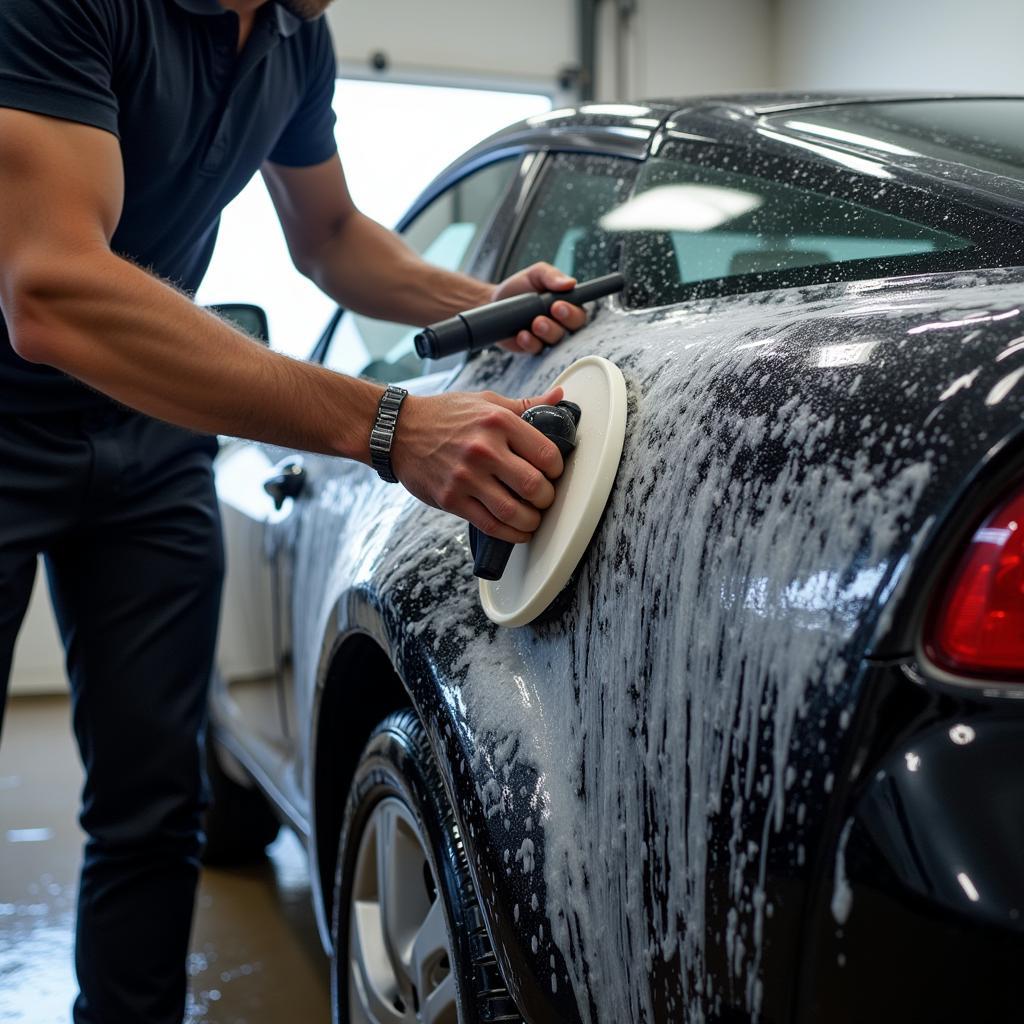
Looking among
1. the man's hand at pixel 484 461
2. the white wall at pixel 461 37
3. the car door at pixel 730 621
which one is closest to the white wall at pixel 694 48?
the white wall at pixel 461 37

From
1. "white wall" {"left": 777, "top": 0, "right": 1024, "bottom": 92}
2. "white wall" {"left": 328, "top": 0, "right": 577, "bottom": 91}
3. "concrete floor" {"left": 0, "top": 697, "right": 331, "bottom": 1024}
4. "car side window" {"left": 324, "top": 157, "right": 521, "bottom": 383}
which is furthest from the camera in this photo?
"white wall" {"left": 328, "top": 0, "right": 577, "bottom": 91}

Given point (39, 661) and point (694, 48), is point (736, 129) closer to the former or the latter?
point (39, 661)

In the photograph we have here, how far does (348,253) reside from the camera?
200 centimetres

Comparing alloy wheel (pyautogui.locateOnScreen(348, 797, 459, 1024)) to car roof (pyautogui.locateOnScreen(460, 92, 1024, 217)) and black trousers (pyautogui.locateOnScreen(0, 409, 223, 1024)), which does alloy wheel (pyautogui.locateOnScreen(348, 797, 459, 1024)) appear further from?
car roof (pyautogui.locateOnScreen(460, 92, 1024, 217))

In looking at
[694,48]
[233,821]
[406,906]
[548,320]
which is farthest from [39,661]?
[694,48]

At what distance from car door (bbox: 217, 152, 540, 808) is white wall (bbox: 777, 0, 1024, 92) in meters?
3.25

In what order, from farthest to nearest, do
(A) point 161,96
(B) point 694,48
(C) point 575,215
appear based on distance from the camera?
(B) point 694,48, (C) point 575,215, (A) point 161,96

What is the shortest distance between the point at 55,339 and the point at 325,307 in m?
4.79

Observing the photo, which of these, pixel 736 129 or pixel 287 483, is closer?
pixel 736 129

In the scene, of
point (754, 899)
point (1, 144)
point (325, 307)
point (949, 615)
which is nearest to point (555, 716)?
point (754, 899)

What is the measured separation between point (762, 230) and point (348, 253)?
0.94m

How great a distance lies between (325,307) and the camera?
590 cm

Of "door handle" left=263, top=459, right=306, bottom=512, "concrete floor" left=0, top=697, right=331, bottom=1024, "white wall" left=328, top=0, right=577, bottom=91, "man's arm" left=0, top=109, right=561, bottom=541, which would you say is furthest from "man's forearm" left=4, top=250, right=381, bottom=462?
"white wall" left=328, top=0, right=577, bottom=91

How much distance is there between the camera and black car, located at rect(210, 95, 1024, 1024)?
68 centimetres
